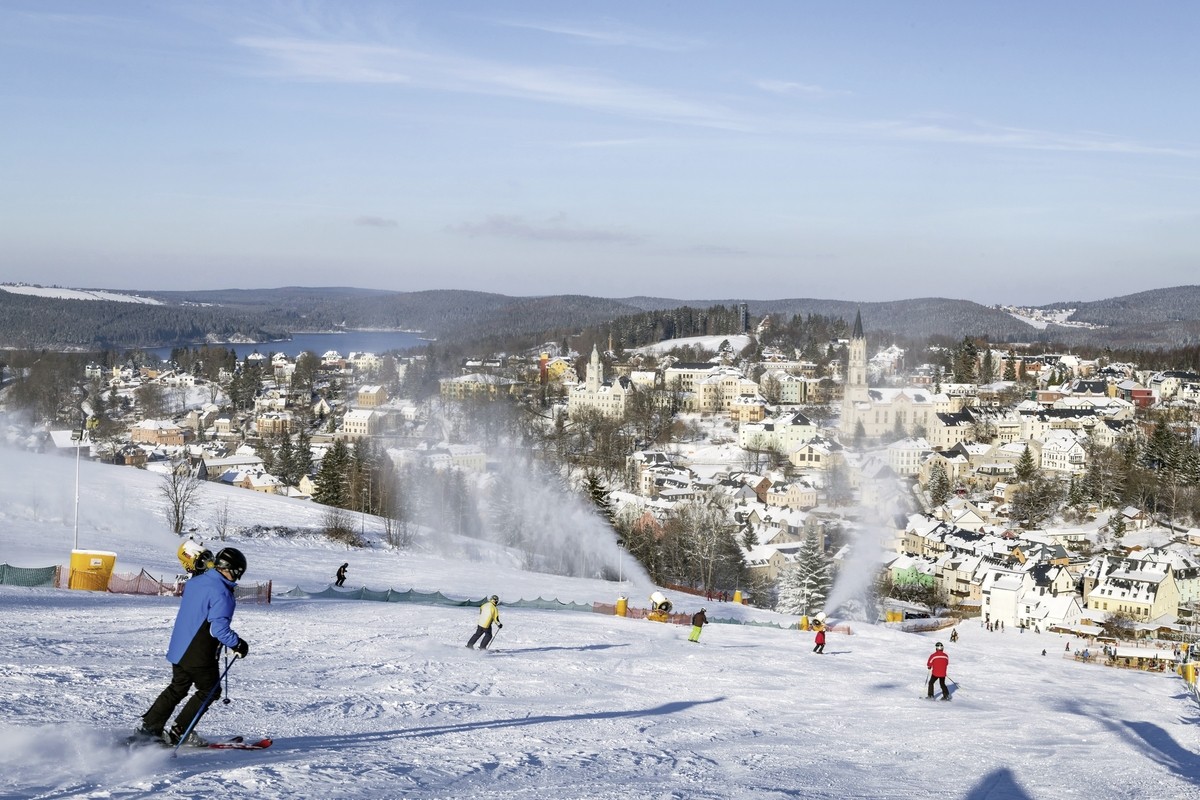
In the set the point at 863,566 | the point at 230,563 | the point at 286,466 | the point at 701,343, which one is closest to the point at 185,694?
the point at 230,563

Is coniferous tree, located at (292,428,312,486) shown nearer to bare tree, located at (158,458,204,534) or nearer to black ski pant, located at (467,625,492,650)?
bare tree, located at (158,458,204,534)

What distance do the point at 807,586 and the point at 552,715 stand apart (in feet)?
101

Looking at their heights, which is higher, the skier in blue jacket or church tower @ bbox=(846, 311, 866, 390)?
church tower @ bbox=(846, 311, 866, 390)

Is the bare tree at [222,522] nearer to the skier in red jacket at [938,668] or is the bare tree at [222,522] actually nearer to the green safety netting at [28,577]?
the green safety netting at [28,577]

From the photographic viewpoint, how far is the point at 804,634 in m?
17.6

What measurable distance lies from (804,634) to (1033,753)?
9.65m

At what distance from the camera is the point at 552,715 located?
7.56 meters

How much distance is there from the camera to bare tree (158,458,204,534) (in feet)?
93.4

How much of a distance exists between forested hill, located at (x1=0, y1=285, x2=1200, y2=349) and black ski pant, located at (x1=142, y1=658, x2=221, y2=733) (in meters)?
88.8

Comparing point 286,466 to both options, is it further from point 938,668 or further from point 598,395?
point 938,668

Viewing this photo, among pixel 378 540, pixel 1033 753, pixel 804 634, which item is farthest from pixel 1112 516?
pixel 1033 753

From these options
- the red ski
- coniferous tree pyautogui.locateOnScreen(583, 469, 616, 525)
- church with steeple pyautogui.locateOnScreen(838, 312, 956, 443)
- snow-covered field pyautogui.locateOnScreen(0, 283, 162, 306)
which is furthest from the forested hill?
the red ski

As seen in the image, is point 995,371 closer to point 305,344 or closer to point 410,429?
point 410,429

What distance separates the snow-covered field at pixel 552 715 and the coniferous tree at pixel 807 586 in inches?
801
